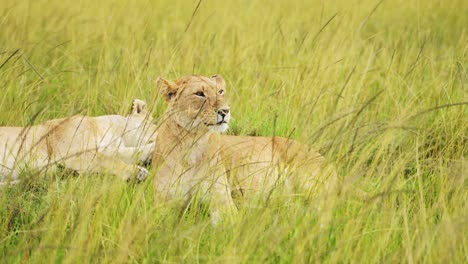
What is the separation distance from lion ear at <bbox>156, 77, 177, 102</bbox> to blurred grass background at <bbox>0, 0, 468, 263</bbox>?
91 millimetres

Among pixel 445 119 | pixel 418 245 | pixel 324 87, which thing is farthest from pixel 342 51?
pixel 418 245

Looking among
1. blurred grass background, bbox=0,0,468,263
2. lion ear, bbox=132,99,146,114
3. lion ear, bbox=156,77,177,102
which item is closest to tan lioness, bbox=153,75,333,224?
lion ear, bbox=156,77,177,102

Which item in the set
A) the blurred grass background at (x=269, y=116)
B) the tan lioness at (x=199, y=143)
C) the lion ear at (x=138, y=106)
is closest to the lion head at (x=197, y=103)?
the tan lioness at (x=199, y=143)

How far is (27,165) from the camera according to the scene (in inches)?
152

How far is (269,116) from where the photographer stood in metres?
5.14

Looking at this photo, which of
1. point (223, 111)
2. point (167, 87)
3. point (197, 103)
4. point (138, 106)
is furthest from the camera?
point (138, 106)

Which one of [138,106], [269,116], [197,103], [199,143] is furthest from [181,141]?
[269,116]

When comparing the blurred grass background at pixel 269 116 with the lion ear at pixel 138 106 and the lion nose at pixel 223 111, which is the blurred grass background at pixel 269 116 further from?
the lion nose at pixel 223 111

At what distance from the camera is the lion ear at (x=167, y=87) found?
4219mm

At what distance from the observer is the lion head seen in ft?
13.1

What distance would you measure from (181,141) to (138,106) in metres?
0.94

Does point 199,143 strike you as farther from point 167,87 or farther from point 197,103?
point 167,87

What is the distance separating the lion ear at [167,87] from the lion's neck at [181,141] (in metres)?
0.18

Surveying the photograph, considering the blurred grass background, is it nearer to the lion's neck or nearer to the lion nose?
the lion's neck
